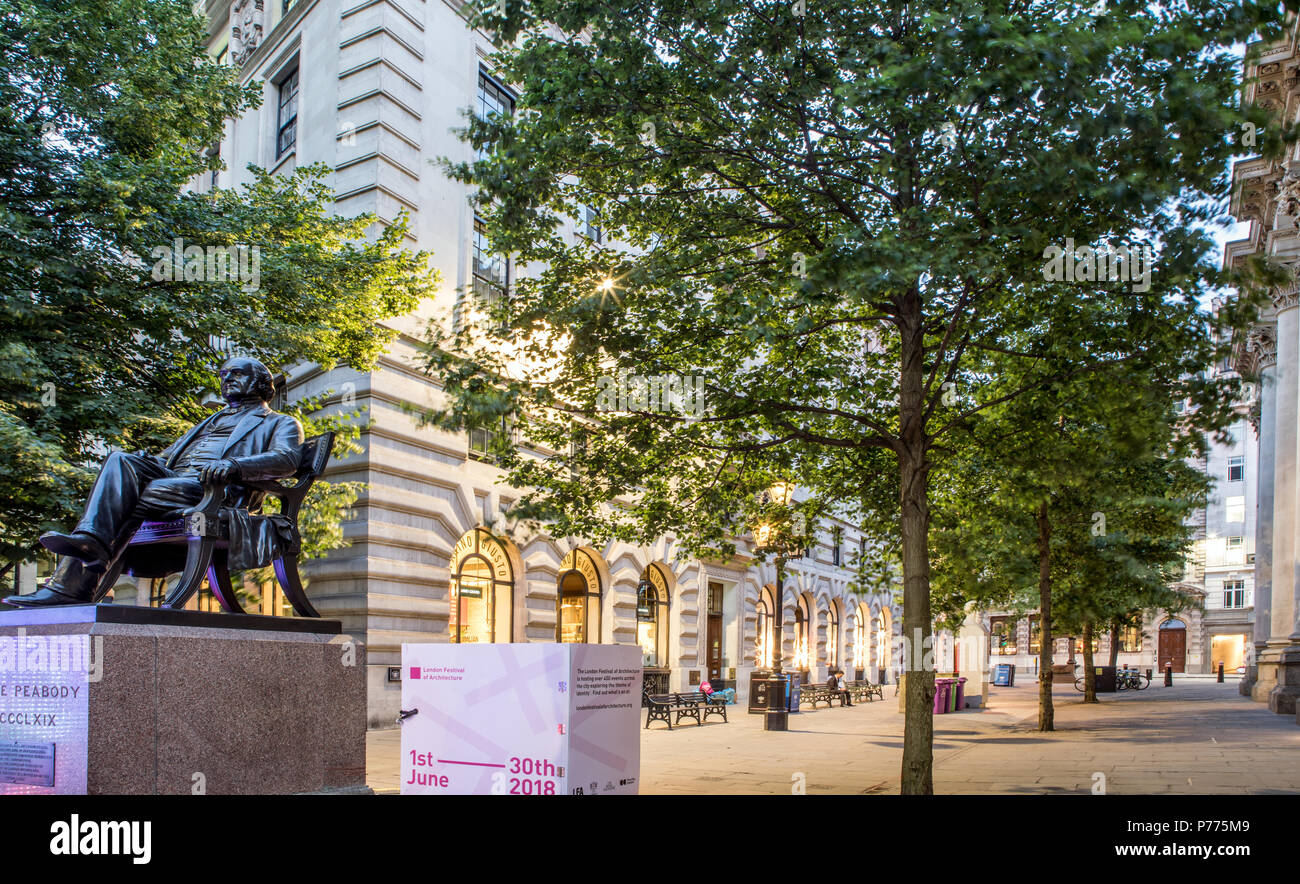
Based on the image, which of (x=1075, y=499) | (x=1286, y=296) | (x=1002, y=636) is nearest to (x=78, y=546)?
(x=1075, y=499)

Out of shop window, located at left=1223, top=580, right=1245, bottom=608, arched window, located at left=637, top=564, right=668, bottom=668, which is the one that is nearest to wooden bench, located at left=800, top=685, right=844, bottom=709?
arched window, located at left=637, top=564, right=668, bottom=668

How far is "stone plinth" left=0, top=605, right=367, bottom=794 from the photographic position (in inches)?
273

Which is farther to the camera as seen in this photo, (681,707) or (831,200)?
(681,707)

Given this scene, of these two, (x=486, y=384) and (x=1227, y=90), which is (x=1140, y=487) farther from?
(x=486, y=384)

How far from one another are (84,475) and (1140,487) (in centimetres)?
2050

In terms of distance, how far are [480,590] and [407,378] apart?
18.4 feet

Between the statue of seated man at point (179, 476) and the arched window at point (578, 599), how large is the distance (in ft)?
62.2

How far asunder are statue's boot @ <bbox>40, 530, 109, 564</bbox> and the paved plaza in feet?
15.5

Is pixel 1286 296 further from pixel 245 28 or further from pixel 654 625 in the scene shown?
pixel 245 28

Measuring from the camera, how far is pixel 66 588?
7859 millimetres

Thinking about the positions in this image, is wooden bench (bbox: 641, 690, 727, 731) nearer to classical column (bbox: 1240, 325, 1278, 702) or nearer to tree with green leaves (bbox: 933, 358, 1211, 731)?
tree with green leaves (bbox: 933, 358, 1211, 731)

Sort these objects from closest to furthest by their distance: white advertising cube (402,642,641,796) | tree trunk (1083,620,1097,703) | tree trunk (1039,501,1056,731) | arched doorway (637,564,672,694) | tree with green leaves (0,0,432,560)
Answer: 1. white advertising cube (402,642,641,796)
2. tree with green leaves (0,0,432,560)
3. tree trunk (1039,501,1056,731)
4. arched doorway (637,564,672,694)
5. tree trunk (1083,620,1097,703)
